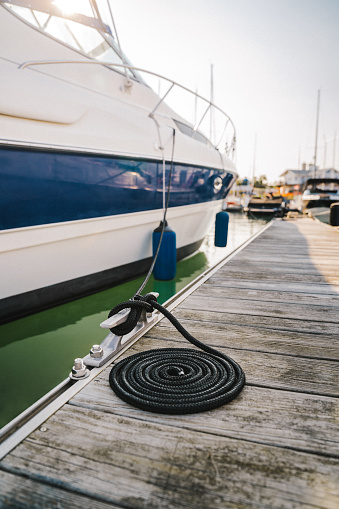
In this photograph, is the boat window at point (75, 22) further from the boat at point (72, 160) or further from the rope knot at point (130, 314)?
the rope knot at point (130, 314)

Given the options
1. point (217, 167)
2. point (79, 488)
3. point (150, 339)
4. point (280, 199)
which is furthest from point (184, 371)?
point (280, 199)

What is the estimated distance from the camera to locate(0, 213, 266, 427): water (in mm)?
1928

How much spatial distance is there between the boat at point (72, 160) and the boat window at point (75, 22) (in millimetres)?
11

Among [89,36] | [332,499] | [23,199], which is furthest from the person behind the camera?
[89,36]

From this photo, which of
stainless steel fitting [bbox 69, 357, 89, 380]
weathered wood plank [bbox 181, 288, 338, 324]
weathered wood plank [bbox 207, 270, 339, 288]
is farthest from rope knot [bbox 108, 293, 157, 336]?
weathered wood plank [bbox 207, 270, 339, 288]

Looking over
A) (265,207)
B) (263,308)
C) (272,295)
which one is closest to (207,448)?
(263,308)

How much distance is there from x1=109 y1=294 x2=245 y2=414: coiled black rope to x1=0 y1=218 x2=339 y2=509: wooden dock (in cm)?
3

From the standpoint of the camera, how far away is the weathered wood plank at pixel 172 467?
81 cm

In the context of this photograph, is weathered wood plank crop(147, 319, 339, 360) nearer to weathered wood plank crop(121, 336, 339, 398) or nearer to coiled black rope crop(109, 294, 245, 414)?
weathered wood plank crop(121, 336, 339, 398)

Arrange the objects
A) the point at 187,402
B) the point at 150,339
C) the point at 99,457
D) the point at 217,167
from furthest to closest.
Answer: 1. the point at 217,167
2. the point at 150,339
3. the point at 187,402
4. the point at 99,457

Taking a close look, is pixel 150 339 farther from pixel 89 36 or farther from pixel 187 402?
pixel 89 36

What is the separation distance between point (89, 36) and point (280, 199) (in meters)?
12.8

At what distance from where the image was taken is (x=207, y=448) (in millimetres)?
976

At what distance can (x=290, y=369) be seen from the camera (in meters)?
1.44
